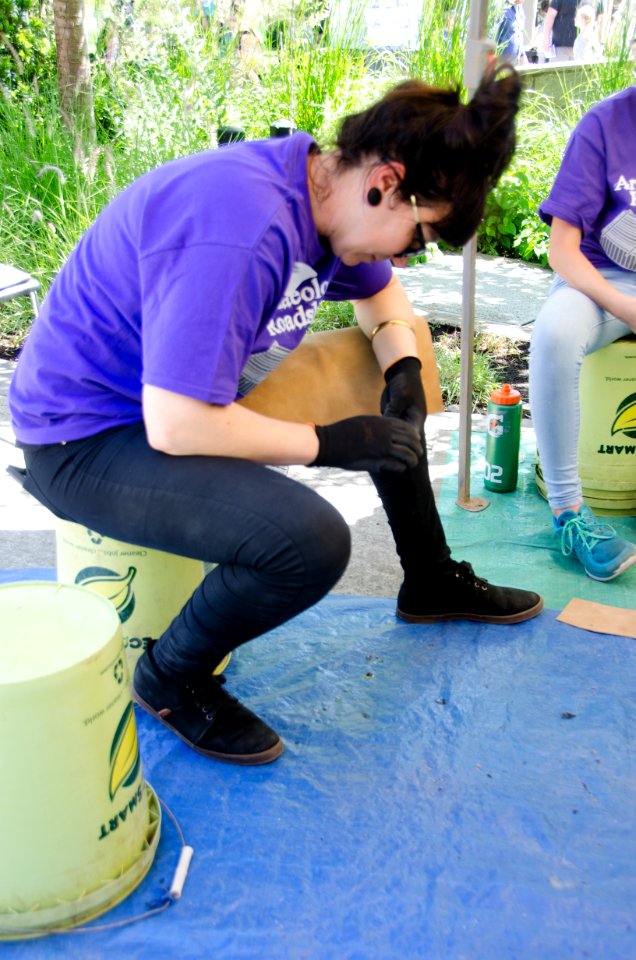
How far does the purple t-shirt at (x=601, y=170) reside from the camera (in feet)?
7.98

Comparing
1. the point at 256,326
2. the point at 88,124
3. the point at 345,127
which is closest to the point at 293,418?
the point at 256,326

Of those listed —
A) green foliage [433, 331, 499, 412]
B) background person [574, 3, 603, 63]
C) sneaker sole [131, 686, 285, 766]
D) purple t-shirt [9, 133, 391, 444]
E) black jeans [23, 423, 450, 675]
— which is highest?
background person [574, 3, 603, 63]

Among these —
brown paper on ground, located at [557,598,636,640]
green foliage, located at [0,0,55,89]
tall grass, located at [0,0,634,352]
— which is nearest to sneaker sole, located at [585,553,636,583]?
brown paper on ground, located at [557,598,636,640]

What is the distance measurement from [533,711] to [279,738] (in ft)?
1.82

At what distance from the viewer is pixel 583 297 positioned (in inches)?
98.7

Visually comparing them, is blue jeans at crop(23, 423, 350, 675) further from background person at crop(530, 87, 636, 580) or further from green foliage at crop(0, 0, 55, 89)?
green foliage at crop(0, 0, 55, 89)

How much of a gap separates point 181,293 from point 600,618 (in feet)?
4.57

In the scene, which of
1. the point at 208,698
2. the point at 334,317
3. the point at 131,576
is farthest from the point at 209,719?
the point at 334,317

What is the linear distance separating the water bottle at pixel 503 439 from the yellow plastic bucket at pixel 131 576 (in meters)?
1.29

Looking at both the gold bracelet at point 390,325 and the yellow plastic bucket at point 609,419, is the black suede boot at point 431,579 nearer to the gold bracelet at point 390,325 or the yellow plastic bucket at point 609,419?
the gold bracelet at point 390,325

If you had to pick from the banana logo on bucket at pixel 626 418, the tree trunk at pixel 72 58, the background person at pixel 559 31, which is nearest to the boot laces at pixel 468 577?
the banana logo on bucket at pixel 626 418

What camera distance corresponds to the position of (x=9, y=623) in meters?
1.38

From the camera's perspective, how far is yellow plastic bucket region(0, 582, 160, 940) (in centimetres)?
127

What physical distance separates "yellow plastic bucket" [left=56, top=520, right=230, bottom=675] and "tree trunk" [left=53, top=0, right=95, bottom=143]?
4.01m
